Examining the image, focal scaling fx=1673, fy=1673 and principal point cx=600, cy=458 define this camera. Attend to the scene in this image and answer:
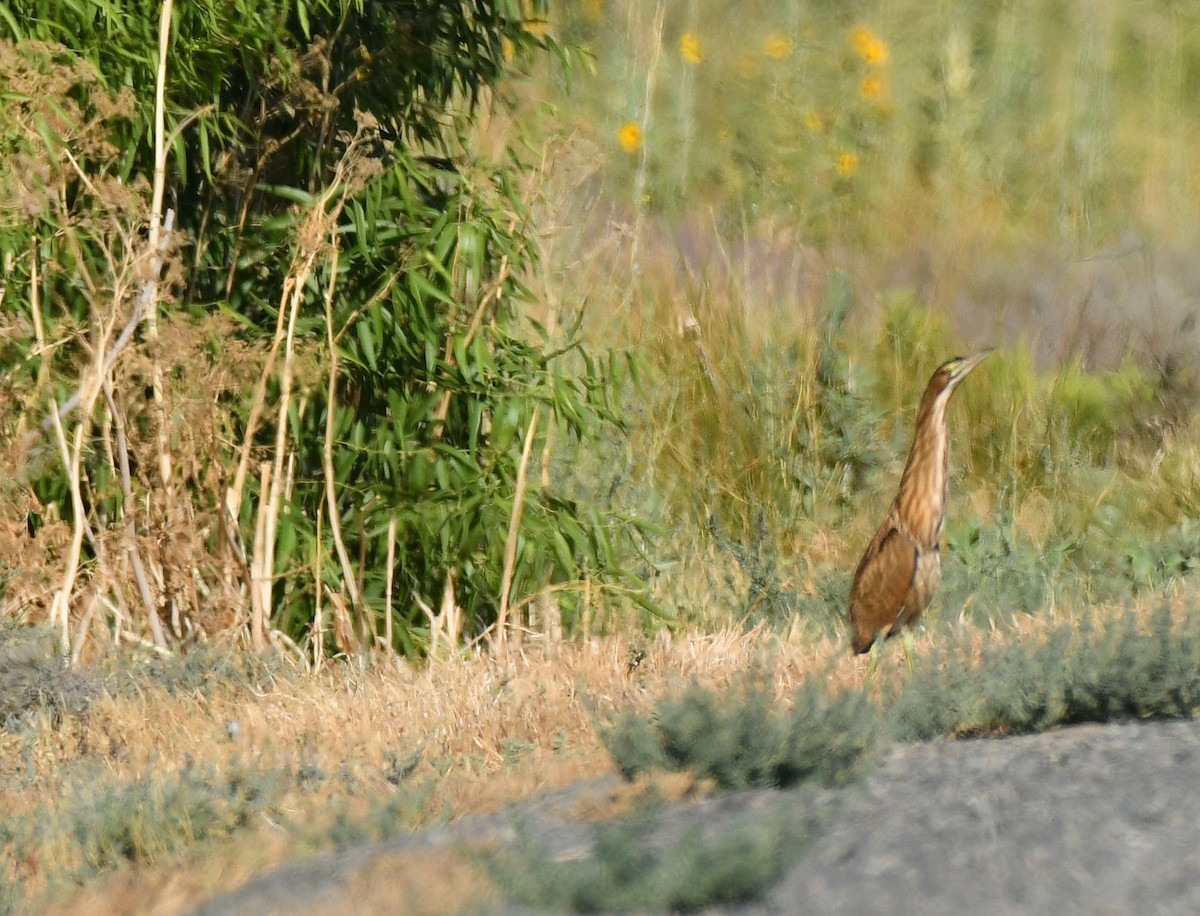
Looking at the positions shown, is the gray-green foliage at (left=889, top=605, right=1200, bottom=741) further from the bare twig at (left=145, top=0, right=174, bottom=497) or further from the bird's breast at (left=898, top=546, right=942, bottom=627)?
the bare twig at (left=145, top=0, right=174, bottom=497)

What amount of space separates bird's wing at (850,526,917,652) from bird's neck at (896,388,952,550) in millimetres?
54

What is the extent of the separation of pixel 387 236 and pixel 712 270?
2.88 m

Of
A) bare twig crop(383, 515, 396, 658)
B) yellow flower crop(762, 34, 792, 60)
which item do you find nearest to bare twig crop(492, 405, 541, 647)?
bare twig crop(383, 515, 396, 658)

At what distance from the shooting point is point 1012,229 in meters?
10.0

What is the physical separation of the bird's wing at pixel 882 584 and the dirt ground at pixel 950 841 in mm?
934

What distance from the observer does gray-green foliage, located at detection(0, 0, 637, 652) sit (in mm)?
5203

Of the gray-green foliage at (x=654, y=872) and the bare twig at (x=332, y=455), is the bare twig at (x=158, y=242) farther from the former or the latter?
the gray-green foliage at (x=654, y=872)

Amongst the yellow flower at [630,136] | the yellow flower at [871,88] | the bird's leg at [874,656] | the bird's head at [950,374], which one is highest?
the yellow flower at [871,88]

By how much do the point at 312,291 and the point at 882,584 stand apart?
2326 millimetres

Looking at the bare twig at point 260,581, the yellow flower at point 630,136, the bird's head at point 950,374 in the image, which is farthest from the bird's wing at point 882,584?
the yellow flower at point 630,136

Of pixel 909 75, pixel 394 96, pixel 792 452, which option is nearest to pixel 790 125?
pixel 909 75

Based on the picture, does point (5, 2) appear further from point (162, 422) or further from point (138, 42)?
point (162, 422)

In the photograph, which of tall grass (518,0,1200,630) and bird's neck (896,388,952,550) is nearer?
bird's neck (896,388,952,550)

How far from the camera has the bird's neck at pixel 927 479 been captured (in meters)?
4.40
